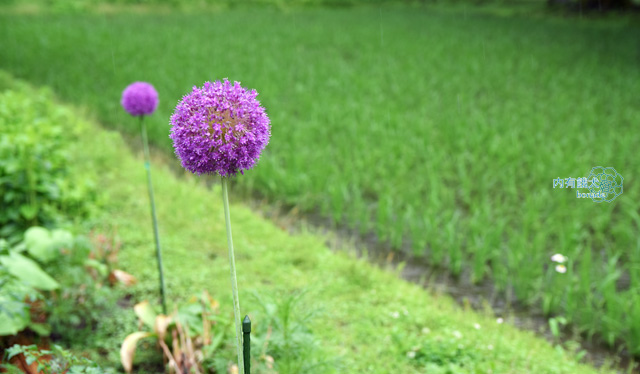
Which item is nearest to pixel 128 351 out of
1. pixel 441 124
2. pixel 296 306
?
pixel 296 306

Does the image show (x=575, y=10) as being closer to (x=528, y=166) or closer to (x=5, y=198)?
(x=528, y=166)

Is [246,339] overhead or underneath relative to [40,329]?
overhead

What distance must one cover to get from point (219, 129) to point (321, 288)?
218 cm

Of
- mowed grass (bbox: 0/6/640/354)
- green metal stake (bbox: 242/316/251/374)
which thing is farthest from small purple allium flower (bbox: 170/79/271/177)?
mowed grass (bbox: 0/6/640/354)

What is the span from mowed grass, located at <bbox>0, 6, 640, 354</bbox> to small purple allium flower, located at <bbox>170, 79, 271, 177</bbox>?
2766 millimetres

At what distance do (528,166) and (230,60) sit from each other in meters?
6.74

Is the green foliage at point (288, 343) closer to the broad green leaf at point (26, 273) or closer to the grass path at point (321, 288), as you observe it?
the grass path at point (321, 288)

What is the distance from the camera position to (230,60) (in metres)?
10.6

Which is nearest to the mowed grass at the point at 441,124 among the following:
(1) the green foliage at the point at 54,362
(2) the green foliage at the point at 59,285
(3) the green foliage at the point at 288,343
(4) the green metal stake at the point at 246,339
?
(3) the green foliage at the point at 288,343

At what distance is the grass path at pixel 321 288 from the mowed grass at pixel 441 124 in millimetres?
693

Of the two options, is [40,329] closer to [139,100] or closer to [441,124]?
[139,100]

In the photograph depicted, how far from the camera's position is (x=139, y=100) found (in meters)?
2.77

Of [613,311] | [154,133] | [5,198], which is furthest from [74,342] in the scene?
[154,133]

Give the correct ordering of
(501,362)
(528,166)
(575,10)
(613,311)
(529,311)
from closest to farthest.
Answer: (501,362) < (613,311) < (529,311) < (528,166) < (575,10)
